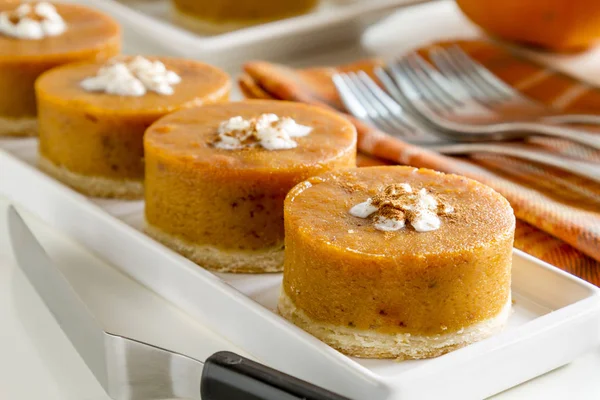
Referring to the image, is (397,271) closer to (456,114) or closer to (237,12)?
(456,114)

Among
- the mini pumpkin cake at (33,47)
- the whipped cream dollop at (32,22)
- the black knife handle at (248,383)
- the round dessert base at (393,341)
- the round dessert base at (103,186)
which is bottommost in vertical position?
the round dessert base at (103,186)

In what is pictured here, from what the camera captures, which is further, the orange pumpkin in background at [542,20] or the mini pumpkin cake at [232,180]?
the orange pumpkin in background at [542,20]

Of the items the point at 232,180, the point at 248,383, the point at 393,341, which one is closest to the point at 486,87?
the point at 232,180

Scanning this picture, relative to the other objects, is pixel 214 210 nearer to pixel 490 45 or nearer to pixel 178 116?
pixel 178 116

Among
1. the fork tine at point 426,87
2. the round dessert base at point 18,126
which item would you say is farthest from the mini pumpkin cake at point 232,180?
the fork tine at point 426,87

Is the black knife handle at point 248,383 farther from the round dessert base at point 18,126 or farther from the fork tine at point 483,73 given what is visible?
the fork tine at point 483,73

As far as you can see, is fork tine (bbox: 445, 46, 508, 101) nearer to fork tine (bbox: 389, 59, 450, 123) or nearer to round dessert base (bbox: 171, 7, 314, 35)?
fork tine (bbox: 389, 59, 450, 123)
